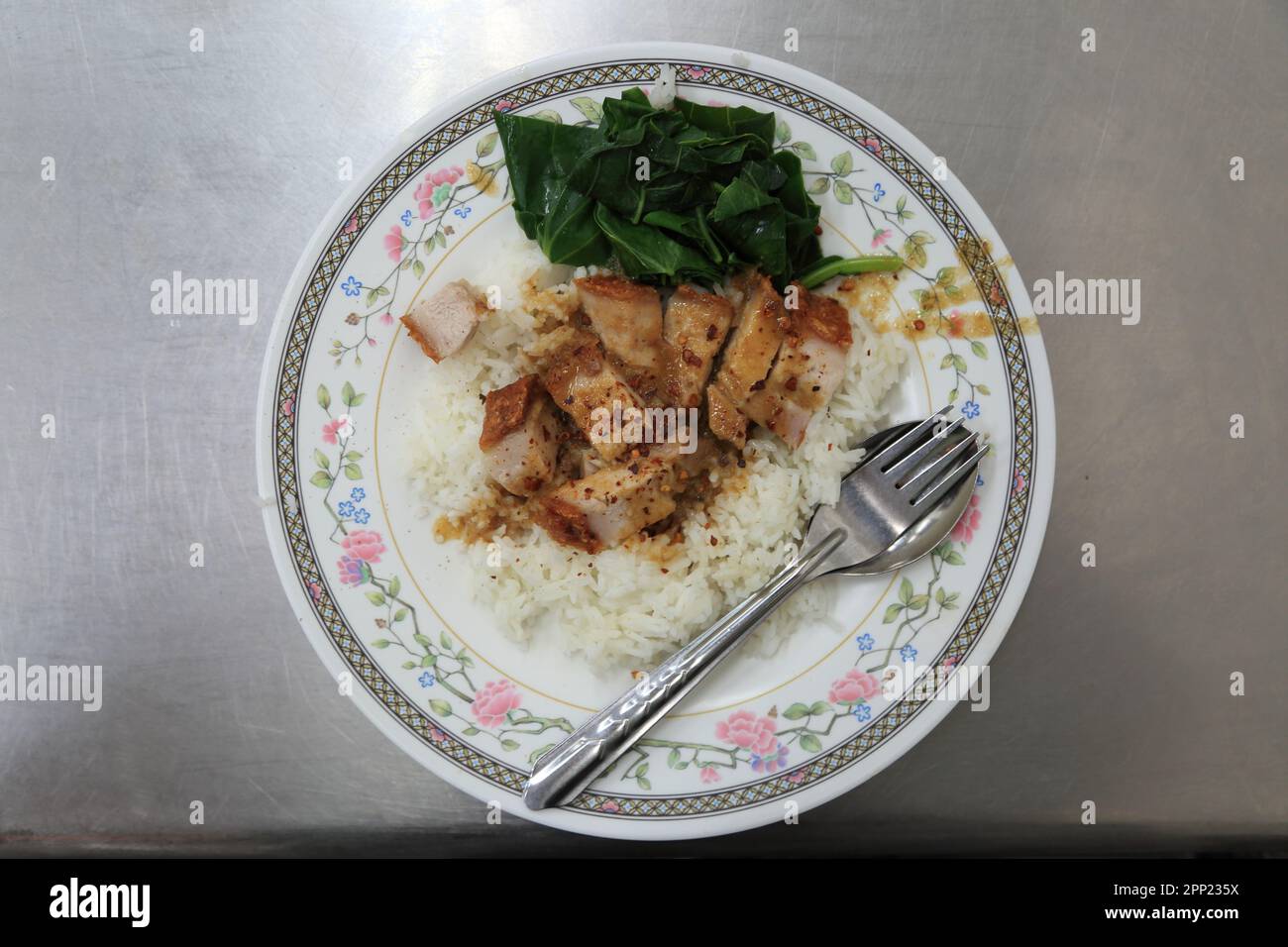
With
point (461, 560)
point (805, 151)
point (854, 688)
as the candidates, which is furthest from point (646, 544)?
point (805, 151)

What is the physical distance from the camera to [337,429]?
289cm

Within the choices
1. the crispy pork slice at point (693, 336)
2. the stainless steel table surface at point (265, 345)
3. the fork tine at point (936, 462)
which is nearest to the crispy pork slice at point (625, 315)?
the crispy pork slice at point (693, 336)

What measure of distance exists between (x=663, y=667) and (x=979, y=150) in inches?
105

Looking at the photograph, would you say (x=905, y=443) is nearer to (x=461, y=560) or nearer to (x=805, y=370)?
(x=805, y=370)

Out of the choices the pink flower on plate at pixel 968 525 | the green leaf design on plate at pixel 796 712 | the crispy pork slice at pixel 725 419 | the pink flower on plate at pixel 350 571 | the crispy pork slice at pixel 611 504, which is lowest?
the green leaf design on plate at pixel 796 712

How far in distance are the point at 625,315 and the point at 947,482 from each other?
4.17 feet

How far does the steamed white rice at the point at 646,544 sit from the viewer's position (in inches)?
114

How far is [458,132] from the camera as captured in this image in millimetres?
2896

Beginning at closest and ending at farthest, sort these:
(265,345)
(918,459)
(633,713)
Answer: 1. (633,713)
2. (918,459)
3. (265,345)

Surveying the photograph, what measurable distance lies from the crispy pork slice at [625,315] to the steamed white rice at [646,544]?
14cm

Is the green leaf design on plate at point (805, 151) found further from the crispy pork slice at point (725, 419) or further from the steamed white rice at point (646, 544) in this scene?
the crispy pork slice at point (725, 419)

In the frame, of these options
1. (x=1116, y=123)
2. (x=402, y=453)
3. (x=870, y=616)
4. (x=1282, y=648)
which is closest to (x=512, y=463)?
(x=402, y=453)

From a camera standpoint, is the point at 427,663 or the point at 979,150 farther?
the point at 979,150
